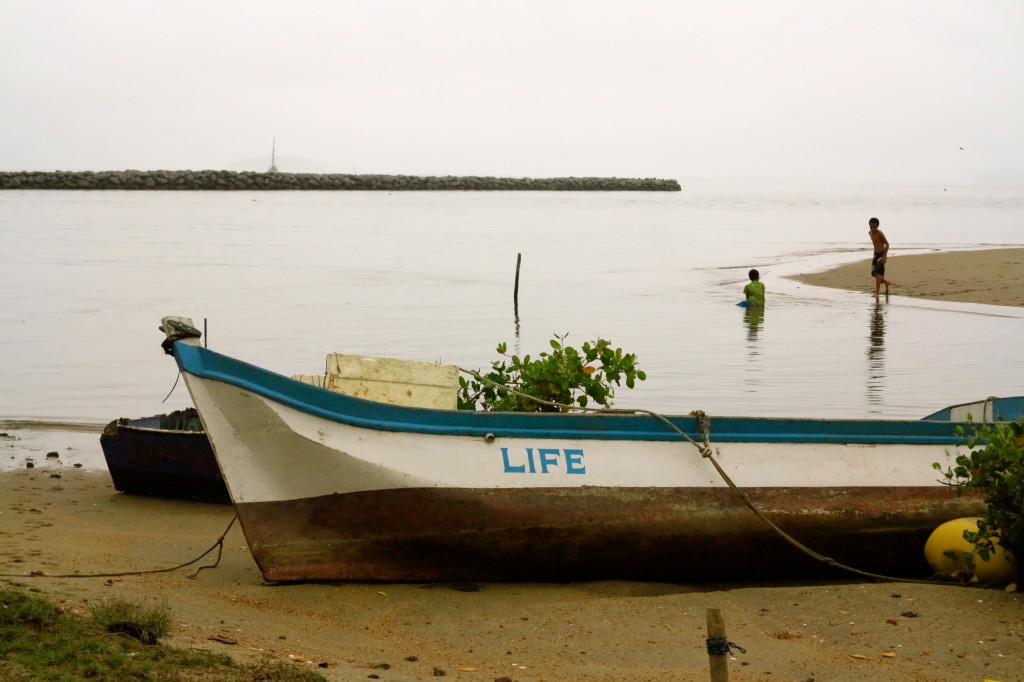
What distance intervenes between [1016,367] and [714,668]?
13.3 m

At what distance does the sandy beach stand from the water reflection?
7719mm

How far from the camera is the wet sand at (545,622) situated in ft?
16.4

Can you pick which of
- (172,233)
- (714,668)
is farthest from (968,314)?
(172,233)

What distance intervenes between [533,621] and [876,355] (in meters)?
12.4

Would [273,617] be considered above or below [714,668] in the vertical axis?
below

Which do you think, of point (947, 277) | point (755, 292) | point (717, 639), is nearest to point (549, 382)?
point (717, 639)

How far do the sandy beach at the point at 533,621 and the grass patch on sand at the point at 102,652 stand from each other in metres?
0.20

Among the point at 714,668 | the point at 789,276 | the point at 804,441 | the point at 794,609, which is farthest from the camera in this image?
the point at 789,276

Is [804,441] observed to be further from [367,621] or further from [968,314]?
[968,314]

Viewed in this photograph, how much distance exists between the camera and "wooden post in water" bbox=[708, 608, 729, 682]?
3.76 meters

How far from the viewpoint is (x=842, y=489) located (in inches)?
260

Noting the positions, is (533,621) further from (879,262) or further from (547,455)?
(879,262)

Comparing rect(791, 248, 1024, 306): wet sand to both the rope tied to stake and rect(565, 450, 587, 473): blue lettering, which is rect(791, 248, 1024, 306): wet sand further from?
the rope tied to stake

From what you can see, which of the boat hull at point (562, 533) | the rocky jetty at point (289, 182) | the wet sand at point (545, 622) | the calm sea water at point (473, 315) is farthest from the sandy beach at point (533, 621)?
the rocky jetty at point (289, 182)
